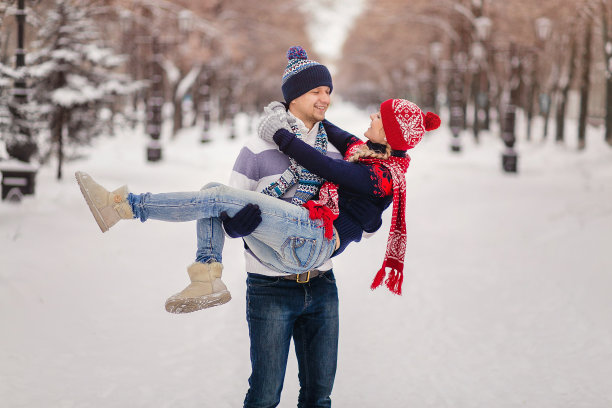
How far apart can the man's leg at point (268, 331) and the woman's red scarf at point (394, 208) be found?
42 centimetres

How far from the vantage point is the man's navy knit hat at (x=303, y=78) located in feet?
10.2

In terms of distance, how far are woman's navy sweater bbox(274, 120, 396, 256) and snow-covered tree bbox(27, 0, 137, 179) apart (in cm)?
1064

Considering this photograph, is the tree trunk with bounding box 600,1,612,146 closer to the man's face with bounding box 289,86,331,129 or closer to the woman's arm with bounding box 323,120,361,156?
the woman's arm with bounding box 323,120,361,156

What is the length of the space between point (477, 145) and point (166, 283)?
23.2 metres

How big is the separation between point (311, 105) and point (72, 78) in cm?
1209

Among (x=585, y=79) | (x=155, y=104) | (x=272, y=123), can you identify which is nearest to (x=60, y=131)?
(x=155, y=104)

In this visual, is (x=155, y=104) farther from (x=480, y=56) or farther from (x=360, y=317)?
(x=360, y=317)

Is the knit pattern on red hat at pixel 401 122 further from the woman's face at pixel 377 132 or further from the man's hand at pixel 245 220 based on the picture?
the man's hand at pixel 245 220

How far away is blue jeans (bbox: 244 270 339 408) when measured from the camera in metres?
3.12

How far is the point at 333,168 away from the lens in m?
2.89

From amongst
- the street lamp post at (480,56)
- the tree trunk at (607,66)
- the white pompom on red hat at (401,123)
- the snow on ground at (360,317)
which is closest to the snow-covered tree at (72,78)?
the snow on ground at (360,317)

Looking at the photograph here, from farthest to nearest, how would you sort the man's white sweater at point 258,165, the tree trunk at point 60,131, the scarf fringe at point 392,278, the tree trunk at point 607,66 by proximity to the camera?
the tree trunk at point 607,66 < the tree trunk at point 60,131 < the scarf fringe at point 392,278 < the man's white sweater at point 258,165

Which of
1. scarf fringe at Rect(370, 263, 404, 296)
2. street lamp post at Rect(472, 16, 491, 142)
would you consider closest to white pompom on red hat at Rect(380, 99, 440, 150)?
scarf fringe at Rect(370, 263, 404, 296)

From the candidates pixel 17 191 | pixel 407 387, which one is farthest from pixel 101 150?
pixel 407 387
